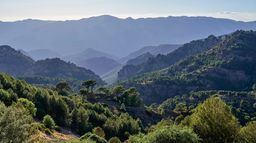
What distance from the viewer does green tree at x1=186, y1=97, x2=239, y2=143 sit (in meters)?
57.8

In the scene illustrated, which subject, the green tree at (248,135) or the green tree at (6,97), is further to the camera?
the green tree at (6,97)

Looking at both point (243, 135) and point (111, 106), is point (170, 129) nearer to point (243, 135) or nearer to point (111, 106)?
point (243, 135)

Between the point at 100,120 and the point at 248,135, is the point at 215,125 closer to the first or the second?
the point at 248,135

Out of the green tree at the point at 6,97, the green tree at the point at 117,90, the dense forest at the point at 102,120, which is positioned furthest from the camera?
the green tree at the point at 117,90

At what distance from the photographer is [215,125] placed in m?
57.8

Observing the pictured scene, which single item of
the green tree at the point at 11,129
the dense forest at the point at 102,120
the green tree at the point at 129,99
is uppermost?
the green tree at the point at 11,129

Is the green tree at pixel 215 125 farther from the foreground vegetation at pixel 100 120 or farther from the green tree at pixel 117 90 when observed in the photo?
the green tree at pixel 117 90

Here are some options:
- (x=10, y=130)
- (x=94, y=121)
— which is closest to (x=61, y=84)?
(x=94, y=121)

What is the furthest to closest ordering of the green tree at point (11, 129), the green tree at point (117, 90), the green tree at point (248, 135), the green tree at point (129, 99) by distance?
the green tree at point (117, 90) < the green tree at point (129, 99) < the green tree at point (248, 135) < the green tree at point (11, 129)

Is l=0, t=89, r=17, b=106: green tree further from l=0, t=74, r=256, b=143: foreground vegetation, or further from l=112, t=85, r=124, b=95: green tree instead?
l=112, t=85, r=124, b=95: green tree

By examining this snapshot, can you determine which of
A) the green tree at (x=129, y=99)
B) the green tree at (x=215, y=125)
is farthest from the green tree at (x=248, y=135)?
the green tree at (x=129, y=99)

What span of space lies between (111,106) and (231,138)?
114 m

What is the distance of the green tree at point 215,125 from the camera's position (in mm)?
57781

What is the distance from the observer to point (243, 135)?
5681 cm
